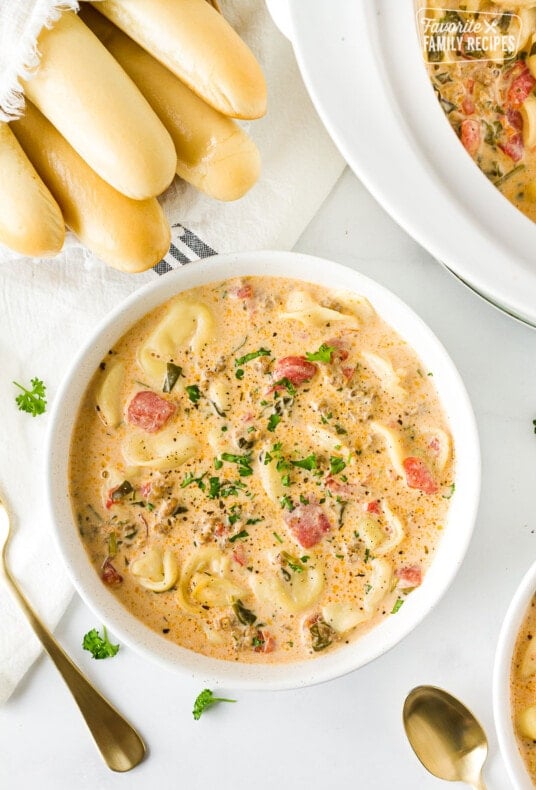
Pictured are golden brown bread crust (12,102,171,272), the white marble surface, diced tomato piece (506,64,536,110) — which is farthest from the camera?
the white marble surface

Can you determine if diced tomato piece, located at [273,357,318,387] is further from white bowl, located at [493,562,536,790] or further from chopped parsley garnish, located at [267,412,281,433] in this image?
white bowl, located at [493,562,536,790]

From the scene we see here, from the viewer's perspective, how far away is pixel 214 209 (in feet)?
6.53

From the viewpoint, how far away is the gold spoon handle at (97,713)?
6.71ft

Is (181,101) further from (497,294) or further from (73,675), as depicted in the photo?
(73,675)

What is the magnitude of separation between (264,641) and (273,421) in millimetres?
480

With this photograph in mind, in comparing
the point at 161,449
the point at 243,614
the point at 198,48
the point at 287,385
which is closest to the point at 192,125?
the point at 198,48

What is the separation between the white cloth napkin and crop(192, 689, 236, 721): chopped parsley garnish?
29 cm

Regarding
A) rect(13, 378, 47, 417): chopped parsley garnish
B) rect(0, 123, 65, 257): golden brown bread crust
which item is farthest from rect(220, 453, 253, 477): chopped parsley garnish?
rect(0, 123, 65, 257): golden brown bread crust

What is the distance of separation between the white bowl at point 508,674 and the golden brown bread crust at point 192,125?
0.96m

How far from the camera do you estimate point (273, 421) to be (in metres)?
1.92

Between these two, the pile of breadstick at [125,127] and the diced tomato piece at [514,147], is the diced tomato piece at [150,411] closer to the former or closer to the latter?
the pile of breadstick at [125,127]

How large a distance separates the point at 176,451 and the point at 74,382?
0.26m

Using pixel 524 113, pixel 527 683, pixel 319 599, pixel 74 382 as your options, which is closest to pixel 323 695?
pixel 319 599

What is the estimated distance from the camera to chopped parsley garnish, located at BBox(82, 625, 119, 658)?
2051 mm
